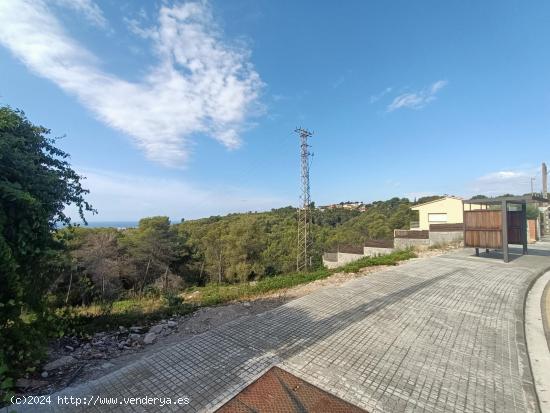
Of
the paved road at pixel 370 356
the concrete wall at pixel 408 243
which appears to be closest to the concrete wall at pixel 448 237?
the concrete wall at pixel 408 243

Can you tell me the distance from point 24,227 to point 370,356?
5186 millimetres

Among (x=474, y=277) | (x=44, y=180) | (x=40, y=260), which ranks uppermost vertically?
(x=44, y=180)

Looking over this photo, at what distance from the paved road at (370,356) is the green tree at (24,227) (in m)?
1.17

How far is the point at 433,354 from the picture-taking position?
13.6 ft

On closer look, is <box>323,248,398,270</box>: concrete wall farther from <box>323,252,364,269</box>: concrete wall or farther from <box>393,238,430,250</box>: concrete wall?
<box>393,238,430,250</box>: concrete wall

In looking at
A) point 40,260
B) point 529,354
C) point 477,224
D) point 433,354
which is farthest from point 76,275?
point 477,224

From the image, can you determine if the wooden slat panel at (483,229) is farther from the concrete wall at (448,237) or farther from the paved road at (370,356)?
the concrete wall at (448,237)

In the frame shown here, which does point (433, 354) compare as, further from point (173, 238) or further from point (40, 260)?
point (173, 238)

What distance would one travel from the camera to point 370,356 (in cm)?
403

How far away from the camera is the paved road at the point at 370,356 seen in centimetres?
321

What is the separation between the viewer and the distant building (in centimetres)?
2388

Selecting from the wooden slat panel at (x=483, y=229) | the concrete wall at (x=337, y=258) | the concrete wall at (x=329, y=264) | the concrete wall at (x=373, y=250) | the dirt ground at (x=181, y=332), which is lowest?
the concrete wall at (x=329, y=264)

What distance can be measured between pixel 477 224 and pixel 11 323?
1427 cm

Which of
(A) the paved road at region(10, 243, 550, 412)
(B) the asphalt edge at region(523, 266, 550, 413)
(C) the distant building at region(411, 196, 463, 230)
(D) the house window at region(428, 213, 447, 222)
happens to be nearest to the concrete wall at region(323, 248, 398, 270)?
(C) the distant building at region(411, 196, 463, 230)
